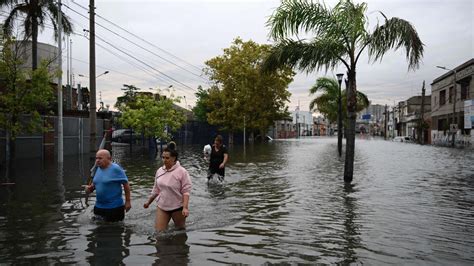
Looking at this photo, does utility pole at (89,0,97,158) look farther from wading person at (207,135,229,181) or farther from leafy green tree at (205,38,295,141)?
leafy green tree at (205,38,295,141)

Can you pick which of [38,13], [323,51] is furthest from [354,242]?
[38,13]

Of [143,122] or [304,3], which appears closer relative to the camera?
[304,3]

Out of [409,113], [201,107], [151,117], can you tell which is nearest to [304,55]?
[151,117]

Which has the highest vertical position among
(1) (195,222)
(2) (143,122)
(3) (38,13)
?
(3) (38,13)

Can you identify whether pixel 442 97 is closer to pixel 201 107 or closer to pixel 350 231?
pixel 201 107

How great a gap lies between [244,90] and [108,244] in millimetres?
36935

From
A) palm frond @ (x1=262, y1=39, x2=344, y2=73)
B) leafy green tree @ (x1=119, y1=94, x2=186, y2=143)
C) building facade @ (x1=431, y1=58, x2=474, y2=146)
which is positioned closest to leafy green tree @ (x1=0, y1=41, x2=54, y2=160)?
palm frond @ (x1=262, y1=39, x2=344, y2=73)

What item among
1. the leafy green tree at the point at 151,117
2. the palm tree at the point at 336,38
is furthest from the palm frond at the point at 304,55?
the leafy green tree at the point at 151,117

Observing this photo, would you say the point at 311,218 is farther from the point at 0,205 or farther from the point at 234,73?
the point at 234,73

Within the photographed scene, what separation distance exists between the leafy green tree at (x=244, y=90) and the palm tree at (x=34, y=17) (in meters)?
21.3

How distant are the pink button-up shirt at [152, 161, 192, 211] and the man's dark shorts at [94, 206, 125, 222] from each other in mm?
751

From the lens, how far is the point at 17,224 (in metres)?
7.55

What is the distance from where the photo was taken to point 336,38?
12445mm

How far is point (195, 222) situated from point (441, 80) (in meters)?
61.3
